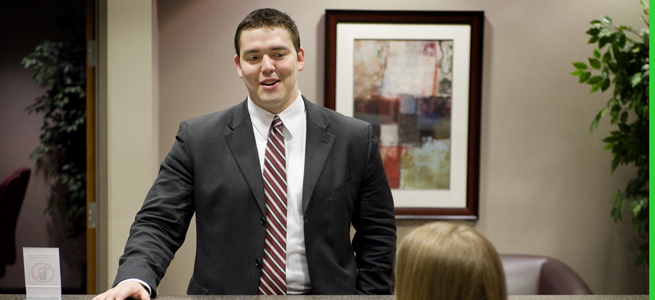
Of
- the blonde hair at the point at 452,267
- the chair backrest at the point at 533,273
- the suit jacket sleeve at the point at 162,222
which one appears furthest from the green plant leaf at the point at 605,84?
the blonde hair at the point at 452,267

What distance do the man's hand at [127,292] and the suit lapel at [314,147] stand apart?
1.61 ft

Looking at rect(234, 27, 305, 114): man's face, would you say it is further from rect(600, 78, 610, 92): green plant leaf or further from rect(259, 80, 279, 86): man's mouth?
rect(600, 78, 610, 92): green plant leaf

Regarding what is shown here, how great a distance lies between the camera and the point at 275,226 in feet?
5.05

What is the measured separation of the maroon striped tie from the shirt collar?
0.27 feet

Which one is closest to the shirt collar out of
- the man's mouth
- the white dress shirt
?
the white dress shirt

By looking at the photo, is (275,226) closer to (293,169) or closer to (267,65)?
(293,169)

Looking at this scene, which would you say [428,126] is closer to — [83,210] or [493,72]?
[493,72]

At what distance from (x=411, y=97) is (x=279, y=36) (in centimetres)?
163

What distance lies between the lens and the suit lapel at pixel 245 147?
1.54m

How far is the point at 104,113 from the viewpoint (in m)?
2.79

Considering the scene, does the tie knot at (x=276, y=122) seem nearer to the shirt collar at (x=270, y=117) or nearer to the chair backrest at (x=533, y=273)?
the shirt collar at (x=270, y=117)

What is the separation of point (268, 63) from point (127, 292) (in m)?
0.69

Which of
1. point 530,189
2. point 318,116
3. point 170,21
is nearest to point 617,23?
point 530,189

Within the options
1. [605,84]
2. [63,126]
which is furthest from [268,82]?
[63,126]
